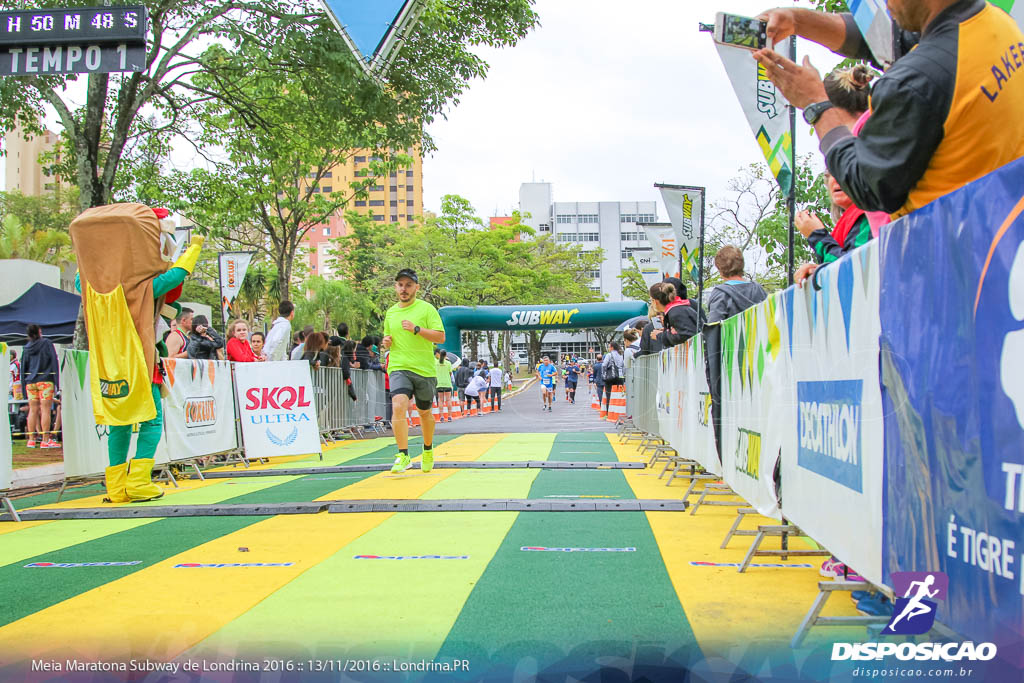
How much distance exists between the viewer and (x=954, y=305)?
90.7 inches

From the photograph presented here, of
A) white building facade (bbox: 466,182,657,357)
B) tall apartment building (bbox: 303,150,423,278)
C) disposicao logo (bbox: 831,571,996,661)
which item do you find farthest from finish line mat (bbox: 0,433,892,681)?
tall apartment building (bbox: 303,150,423,278)

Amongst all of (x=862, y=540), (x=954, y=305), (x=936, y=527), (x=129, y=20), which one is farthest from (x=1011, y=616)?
(x=129, y=20)

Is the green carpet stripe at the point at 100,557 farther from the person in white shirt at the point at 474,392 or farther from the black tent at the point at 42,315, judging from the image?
the person in white shirt at the point at 474,392

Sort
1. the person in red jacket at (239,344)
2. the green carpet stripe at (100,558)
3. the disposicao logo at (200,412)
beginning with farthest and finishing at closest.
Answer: the person in red jacket at (239,344) < the disposicao logo at (200,412) < the green carpet stripe at (100,558)

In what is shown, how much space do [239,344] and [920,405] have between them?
414 inches

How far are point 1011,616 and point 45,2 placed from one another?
43.4 ft

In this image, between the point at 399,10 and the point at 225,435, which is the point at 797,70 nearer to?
the point at 399,10

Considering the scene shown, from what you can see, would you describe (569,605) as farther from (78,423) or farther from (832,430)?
(78,423)

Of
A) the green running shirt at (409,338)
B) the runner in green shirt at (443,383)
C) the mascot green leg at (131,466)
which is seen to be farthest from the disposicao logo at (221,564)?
the runner in green shirt at (443,383)

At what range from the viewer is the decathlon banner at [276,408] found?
10977mm

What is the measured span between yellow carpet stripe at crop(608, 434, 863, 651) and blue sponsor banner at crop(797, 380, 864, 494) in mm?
546

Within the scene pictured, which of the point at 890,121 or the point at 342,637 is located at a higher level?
the point at 890,121

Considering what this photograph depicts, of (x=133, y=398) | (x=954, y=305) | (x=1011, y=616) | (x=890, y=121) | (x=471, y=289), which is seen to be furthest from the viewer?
(x=471, y=289)

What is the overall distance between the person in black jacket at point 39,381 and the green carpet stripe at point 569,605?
925cm
